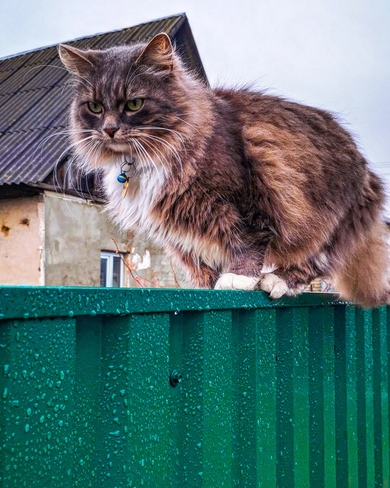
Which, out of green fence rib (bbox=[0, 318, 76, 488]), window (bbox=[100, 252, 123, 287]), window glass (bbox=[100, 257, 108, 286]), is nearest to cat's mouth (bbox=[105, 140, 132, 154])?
green fence rib (bbox=[0, 318, 76, 488])

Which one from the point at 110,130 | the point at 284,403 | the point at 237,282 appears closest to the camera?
the point at 284,403

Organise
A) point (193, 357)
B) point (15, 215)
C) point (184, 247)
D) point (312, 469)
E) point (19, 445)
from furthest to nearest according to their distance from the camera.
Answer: point (15, 215) → point (184, 247) → point (312, 469) → point (193, 357) → point (19, 445)

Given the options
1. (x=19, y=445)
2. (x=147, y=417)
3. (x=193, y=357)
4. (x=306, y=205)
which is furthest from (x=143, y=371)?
(x=306, y=205)

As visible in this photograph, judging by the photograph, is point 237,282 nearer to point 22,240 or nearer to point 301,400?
point 301,400

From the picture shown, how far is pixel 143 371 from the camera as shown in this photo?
1.03m

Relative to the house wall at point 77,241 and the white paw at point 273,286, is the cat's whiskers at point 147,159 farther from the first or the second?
the house wall at point 77,241

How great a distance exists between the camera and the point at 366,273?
2.29 metres

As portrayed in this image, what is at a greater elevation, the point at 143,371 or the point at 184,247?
the point at 184,247

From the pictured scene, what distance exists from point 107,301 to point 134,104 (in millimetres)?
1172

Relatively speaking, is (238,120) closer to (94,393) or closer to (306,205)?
(306,205)

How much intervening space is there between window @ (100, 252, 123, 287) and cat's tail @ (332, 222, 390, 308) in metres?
5.36

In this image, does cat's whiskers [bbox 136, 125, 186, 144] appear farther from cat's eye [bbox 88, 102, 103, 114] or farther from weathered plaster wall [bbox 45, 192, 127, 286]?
weathered plaster wall [bbox 45, 192, 127, 286]

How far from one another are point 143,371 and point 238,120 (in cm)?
136

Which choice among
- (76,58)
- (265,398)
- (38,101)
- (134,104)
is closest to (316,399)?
(265,398)
